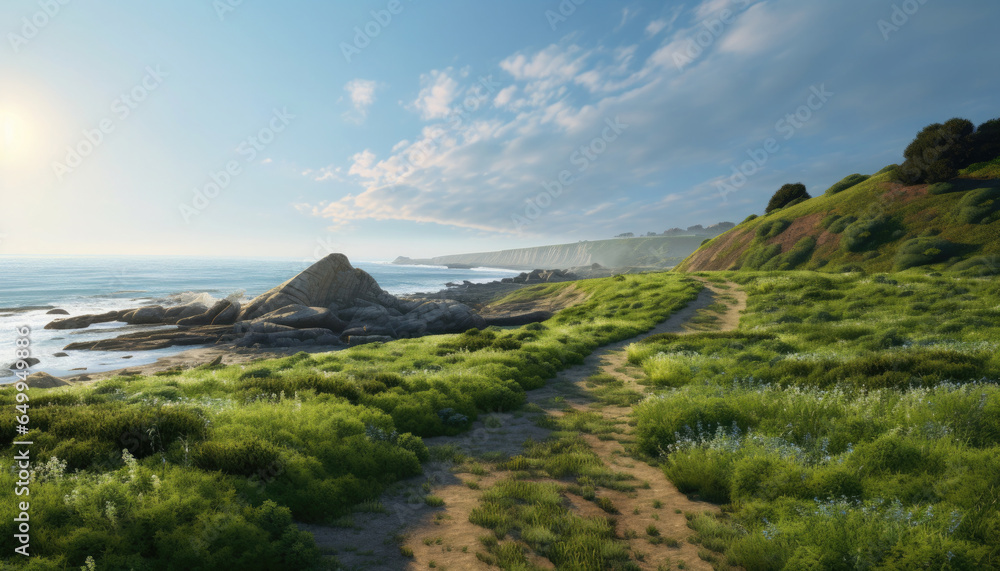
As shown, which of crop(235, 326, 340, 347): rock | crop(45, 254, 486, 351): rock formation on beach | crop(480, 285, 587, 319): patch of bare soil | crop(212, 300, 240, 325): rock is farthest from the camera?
crop(480, 285, 587, 319): patch of bare soil

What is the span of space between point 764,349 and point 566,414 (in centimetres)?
1006

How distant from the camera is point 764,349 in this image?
1634 cm

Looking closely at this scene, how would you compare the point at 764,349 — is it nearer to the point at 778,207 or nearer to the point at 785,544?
the point at 785,544

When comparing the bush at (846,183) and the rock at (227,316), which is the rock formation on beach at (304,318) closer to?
the rock at (227,316)

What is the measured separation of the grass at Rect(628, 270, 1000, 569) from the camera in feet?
16.0

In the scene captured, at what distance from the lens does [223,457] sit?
650 cm

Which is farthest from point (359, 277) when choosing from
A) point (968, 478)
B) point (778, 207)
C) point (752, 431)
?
point (778, 207)

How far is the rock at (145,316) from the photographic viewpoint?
144 feet

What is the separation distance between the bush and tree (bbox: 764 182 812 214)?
10147 mm

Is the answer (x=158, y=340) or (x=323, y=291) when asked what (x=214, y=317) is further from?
(x=323, y=291)

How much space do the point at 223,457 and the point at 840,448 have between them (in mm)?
11511

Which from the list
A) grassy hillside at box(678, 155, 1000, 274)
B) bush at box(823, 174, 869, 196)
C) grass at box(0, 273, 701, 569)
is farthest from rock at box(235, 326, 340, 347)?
bush at box(823, 174, 869, 196)

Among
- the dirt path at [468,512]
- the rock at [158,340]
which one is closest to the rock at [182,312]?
the rock at [158,340]

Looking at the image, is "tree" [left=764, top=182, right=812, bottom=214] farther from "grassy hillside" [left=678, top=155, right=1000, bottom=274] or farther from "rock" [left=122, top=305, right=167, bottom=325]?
"rock" [left=122, top=305, right=167, bottom=325]
